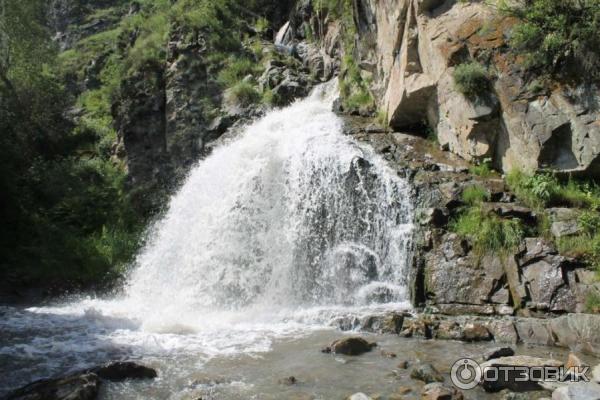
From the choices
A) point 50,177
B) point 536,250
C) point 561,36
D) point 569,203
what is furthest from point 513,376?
point 50,177

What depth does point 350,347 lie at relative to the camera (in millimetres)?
8664

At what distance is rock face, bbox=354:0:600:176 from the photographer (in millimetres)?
12086

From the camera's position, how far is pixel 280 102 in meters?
20.0

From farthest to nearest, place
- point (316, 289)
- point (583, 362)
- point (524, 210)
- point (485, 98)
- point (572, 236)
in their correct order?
point (485, 98)
point (316, 289)
point (524, 210)
point (572, 236)
point (583, 362)

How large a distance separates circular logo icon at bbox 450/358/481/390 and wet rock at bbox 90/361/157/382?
4378 mm

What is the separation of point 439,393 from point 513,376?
113 centimetres

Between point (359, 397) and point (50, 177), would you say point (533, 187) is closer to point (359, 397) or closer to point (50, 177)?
point (359, 397)

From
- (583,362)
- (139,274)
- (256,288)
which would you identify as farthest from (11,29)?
(583,362)

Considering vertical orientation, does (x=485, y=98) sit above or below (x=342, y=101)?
below

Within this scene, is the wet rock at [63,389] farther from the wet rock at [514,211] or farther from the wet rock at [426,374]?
the wet rock at [514,211]

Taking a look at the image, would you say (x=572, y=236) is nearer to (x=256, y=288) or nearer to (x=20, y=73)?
(x=256, y=288)

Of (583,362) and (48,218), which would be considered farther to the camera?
(48,218)

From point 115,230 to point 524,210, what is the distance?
1335 cm

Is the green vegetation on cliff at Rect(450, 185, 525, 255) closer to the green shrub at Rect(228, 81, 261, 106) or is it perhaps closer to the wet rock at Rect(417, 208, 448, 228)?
the wet rock at Rect(417, 208, 448, 228)
